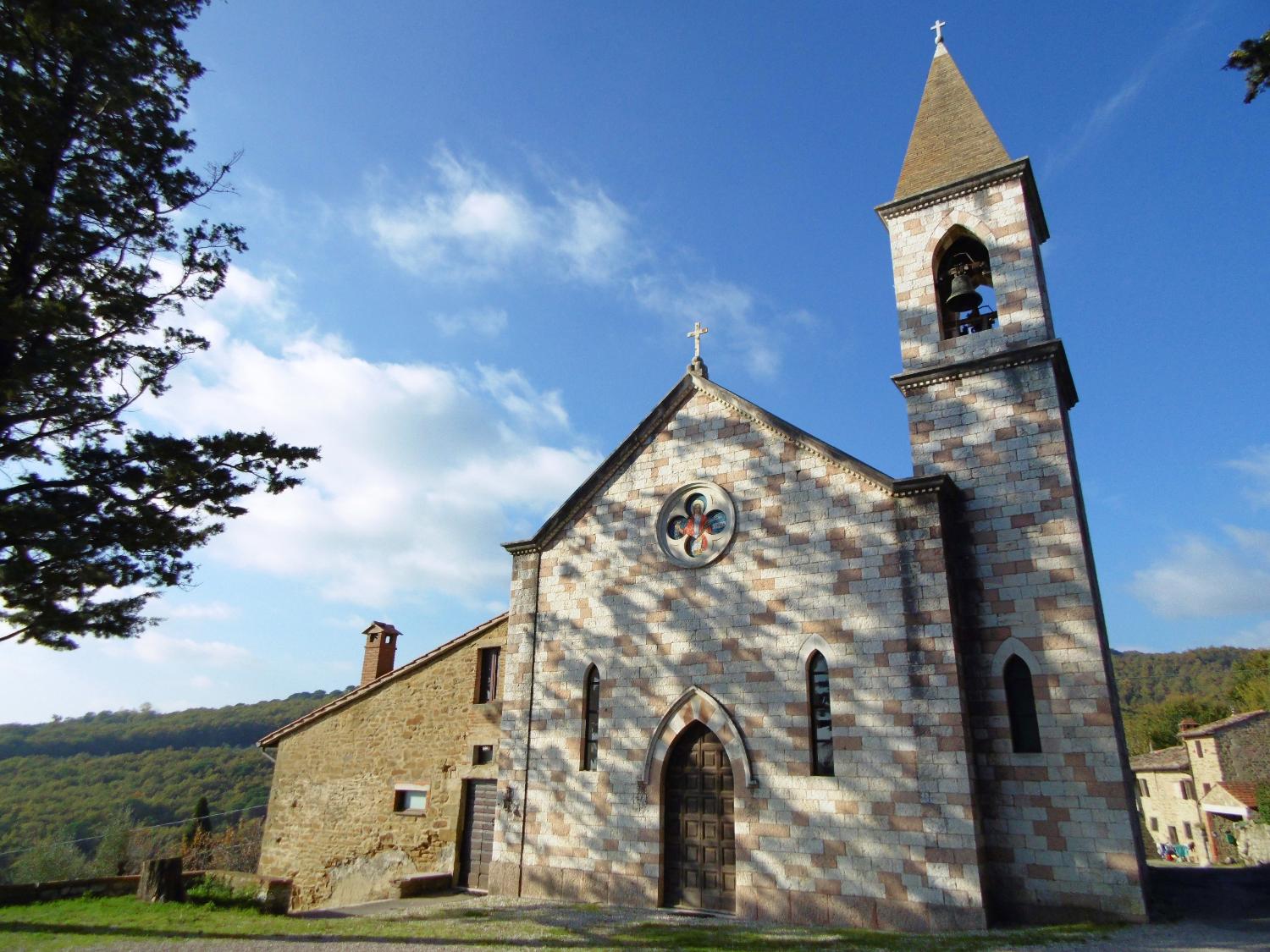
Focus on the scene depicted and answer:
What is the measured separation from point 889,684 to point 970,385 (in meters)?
5.94

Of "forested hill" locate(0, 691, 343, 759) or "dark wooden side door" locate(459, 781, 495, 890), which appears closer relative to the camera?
"dark wooden side door" locate(459, 781, 495, 890)

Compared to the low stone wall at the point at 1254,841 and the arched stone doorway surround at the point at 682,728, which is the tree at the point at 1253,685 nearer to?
the low stone wall at the point at 1254,841

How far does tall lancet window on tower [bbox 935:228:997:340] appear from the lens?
15633 mm

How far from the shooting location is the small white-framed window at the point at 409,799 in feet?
59.5

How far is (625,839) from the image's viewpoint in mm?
14219

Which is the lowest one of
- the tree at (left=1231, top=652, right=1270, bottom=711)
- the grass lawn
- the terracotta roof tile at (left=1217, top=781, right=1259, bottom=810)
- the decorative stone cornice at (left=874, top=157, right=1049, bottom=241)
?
the grass lawn

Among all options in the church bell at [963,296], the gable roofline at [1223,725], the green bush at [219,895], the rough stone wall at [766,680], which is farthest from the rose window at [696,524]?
the gable roofline at [1223,725]

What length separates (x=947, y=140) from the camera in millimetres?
17234

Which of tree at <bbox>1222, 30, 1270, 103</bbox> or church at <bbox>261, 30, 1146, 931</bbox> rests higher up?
tree at <bbox>1222, 30, 1270, 103</bbox>

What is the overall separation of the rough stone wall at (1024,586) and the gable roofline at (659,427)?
4.43 ft

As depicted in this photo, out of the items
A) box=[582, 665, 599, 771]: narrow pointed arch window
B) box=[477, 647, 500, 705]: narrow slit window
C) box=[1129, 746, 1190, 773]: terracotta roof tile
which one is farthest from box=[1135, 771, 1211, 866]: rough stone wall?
box=[477, 647, 500, 705]: narrow slit window

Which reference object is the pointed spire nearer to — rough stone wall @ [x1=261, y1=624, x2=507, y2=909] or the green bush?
rough stone wall @ [x1=261, y1=624, x2=507, y2=909]

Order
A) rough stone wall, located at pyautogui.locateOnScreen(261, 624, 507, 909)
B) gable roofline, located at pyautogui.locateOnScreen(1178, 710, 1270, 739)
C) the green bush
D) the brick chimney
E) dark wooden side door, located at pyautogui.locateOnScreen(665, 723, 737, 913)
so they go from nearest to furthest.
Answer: the green bush
dark wooden side door, located at pyautogui.locateOnScreen(665, 723, 737, 913)
rough stone wall, located at pyautogui.locateOnScreen(261, 624, 507, 909)
the brick chimney
gable roofline, located at pyautogui.locateOnScreen(1178, 710, 1270, 739)

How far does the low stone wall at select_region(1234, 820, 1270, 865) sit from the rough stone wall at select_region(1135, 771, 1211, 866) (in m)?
6.25
